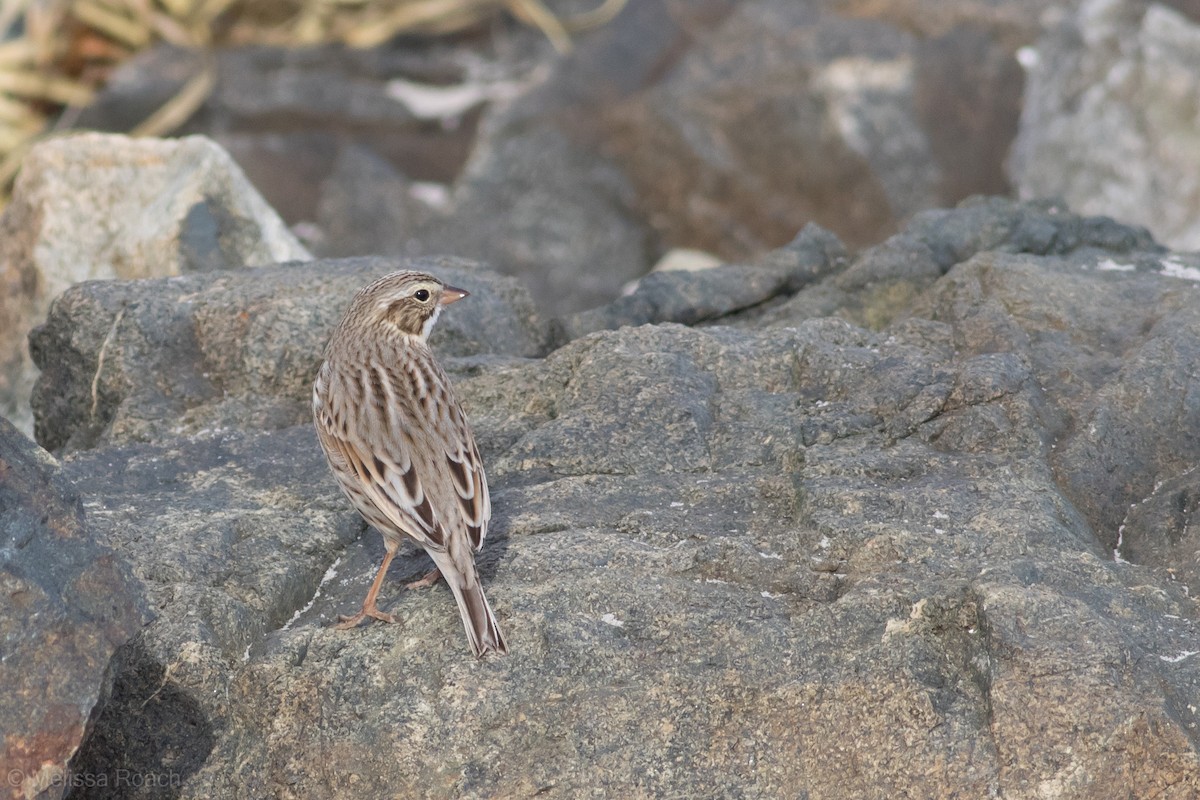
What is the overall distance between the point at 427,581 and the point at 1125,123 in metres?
9.33

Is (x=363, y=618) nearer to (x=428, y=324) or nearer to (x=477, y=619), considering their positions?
(x=477, y=619)

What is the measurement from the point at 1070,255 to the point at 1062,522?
10.1 ft

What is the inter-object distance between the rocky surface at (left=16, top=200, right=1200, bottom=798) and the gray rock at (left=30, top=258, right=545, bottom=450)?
2 cm

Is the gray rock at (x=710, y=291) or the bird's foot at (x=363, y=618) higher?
the bird's foot at (x=363, y=618)

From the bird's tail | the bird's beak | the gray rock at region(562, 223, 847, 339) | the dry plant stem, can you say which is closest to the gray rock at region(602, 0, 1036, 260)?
the dry plant stem

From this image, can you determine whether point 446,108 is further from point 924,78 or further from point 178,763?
point 178,763

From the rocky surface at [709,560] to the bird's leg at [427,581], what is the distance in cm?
6

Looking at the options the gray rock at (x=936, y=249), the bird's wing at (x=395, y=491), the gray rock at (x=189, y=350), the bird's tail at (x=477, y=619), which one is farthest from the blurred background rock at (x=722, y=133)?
the bird's tail at (x=477, y=619)

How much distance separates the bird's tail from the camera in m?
4.91

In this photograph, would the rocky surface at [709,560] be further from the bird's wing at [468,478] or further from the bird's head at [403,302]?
the bird's head at [403,302]

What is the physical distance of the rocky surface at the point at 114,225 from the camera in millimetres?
8719

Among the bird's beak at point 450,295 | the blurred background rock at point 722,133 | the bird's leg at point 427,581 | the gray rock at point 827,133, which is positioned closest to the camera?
the bird's leg at point 427,581

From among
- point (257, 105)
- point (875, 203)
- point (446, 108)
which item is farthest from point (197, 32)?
point (875, 203)

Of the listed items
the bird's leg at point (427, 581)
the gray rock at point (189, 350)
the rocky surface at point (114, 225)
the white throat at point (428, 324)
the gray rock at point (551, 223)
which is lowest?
the gray rock at point (551, 223)
